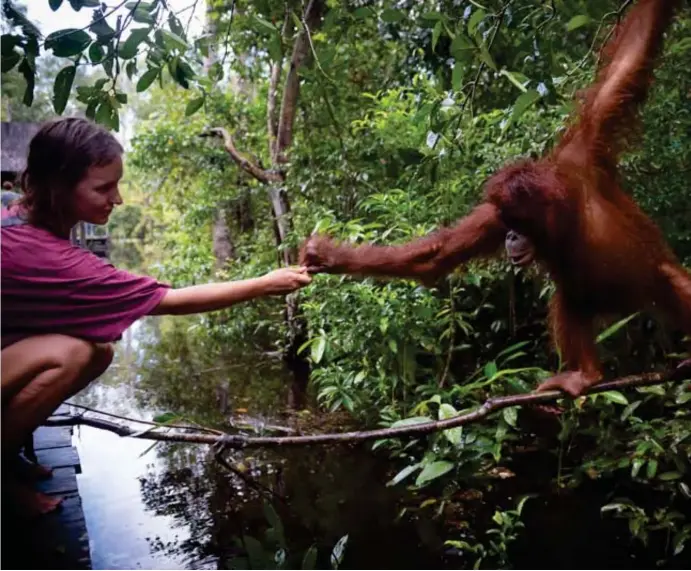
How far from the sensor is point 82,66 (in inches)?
53.7

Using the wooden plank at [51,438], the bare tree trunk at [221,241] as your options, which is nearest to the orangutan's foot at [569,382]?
the wooden plank at [51,438]

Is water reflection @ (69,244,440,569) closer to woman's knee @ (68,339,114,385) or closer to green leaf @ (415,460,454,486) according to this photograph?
woman's knee @ (68,339,114,385)

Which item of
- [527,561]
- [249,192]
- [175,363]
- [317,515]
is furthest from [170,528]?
[249,192]

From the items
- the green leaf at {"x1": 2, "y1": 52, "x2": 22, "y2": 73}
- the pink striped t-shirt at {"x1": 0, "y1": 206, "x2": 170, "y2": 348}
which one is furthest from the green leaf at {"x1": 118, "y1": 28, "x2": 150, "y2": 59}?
the pink striped t-shirt at {"x1": 0, "y1": 206, "x2": 170, "y2": 348}

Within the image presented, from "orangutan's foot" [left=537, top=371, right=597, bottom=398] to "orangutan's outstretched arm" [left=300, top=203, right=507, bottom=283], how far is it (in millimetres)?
389

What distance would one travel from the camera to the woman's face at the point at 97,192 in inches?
49.1

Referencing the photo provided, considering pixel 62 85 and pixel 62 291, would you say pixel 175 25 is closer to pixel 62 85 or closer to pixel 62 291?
pixel 62 85

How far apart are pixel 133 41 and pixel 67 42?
13 centimetres

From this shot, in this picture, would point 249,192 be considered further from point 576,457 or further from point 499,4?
point 499,4

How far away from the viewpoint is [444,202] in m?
2.87

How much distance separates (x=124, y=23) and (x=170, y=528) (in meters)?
1.99

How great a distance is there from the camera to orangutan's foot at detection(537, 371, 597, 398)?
1720 mm

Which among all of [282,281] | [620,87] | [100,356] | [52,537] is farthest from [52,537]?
[620,87]

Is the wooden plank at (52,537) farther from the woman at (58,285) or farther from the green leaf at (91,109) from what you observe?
the green leaf at (91,109)
